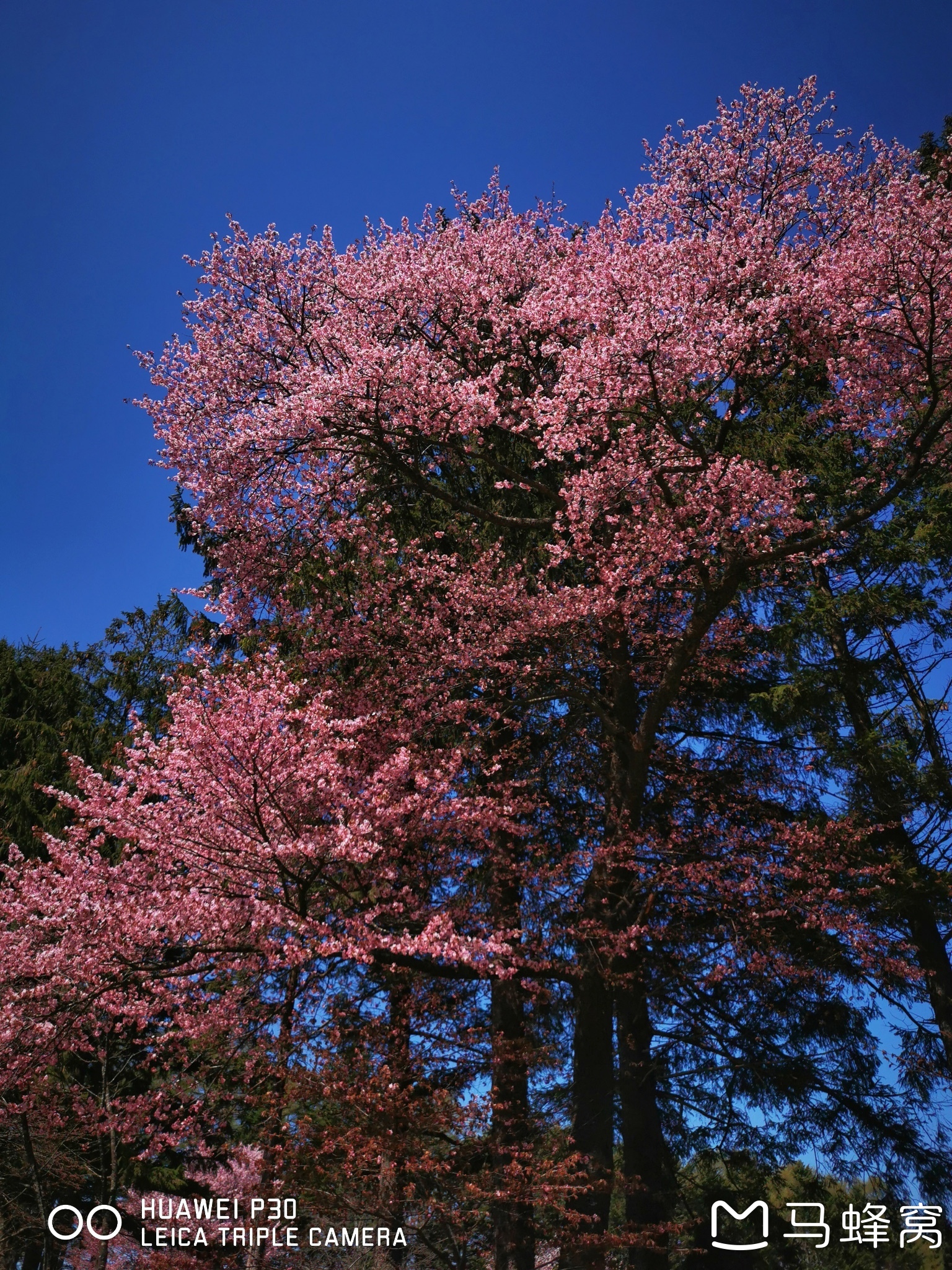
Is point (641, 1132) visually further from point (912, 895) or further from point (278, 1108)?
point (278, 1108)

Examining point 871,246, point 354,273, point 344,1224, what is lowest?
point 344,1224

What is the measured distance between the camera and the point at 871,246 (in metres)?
10.2

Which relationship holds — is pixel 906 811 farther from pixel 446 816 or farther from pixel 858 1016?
pixel 446 816

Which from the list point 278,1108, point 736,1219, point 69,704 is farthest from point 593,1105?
point 69,704

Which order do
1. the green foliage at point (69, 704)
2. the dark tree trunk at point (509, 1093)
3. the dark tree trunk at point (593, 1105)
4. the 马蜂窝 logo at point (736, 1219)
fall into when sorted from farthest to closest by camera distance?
the green foliage at point (69, 704) → the 马蜂窝 logo at point (736, 1219) → the dark tree trunk at point (593, 1105) → the dark tree trunk at point (509, 1093)

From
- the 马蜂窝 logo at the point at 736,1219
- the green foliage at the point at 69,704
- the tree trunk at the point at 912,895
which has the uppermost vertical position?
the green foliage at the point at 69,704

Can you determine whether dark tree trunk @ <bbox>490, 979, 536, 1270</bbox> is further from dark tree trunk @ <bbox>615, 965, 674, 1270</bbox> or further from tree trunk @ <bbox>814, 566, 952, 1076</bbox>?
tree trunk @ <bbox>814, 566, 952, 1076</bbox>

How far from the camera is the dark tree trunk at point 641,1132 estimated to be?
951cm

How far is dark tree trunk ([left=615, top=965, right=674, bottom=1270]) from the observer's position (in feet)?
31.2

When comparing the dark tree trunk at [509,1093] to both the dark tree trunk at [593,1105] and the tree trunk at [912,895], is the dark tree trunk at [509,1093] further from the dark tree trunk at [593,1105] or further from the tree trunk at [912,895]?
the tree trunk at [912,895]

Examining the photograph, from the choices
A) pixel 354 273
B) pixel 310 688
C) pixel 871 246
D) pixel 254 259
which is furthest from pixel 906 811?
pixel 254 259

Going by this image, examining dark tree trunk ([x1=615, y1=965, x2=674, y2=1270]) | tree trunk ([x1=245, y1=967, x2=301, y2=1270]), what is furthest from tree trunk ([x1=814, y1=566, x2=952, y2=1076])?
tree trunk ([x1=245, y1=967, x2=301, y2=1270])

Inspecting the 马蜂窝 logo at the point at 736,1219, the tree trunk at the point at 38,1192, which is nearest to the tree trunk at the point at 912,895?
the 马蜂窝 logo at the point at 736,1219

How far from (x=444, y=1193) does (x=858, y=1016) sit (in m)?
6.09
